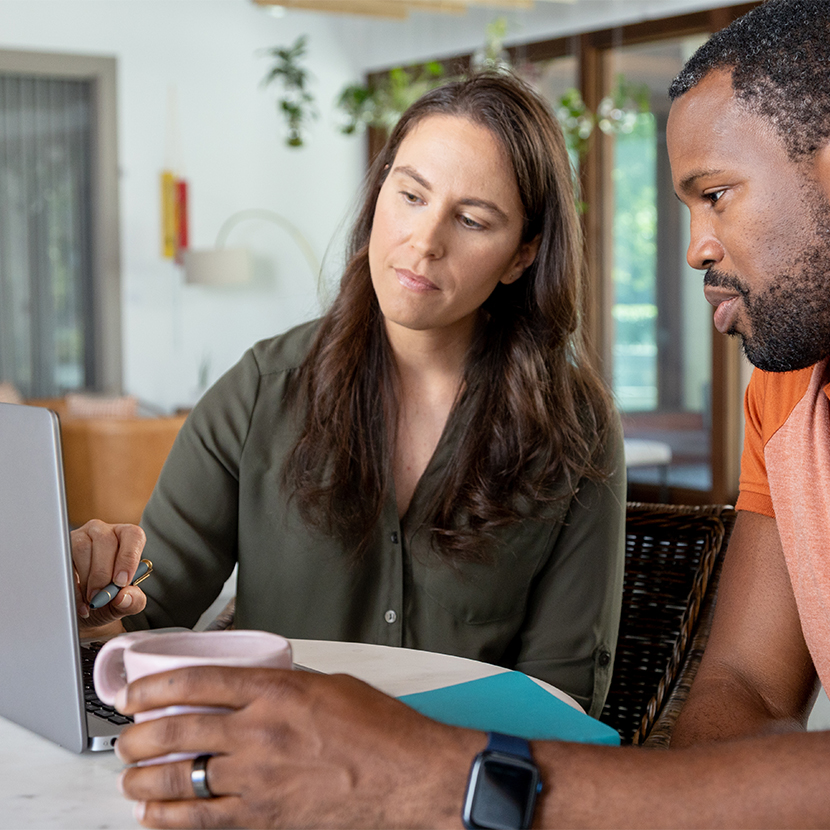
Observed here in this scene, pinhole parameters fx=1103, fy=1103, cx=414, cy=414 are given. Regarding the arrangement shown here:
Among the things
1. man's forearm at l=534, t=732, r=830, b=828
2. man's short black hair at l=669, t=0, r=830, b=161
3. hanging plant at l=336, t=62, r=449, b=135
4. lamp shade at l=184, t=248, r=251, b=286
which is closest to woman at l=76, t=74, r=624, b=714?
man's short black hair at l=669, t=0, r=830, b=161

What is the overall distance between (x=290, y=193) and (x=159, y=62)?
4.20 ft

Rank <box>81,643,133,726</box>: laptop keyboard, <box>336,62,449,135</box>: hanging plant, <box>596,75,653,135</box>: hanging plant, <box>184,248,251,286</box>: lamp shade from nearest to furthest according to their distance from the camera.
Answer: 1. <box>81,643,133,726</box>: laptop keyboard
2. <box>596,75,653,135</box>: hanging plant
3. <box>336,62,449,135</box>: hanging plant
4. <box>184,248,251,286</box>: lamp shade

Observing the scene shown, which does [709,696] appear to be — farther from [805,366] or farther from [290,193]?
[290,193]

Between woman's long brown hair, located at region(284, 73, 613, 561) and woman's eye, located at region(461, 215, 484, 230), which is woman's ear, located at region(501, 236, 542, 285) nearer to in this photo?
woman's long brown hair, located at region(284, 73, 613, 561)

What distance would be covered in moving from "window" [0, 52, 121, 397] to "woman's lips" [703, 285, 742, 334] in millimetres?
6726

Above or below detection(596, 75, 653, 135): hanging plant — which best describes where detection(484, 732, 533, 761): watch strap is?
below

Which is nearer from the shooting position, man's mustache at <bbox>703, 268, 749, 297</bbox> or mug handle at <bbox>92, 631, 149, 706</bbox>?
mug handle at <bbox>92, 631, 149, 706</bbox>

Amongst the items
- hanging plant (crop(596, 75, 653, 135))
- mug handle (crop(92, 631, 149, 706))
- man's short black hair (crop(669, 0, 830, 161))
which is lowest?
mug handle (crop(92, 631, 149, 706))

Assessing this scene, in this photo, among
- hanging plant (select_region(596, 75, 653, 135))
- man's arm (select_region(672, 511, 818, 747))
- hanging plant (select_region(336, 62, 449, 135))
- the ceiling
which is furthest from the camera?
hanging plant (select_region(336, 62, 449, 135))

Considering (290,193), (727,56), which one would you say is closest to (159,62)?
(290,193)

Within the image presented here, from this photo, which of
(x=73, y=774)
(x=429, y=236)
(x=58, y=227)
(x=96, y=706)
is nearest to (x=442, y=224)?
(x=429, y=236)

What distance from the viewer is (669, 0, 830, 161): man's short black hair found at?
1206mm

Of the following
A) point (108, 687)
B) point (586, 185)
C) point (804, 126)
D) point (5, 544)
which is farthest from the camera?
point (586, 185)

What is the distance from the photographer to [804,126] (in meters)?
1.20
